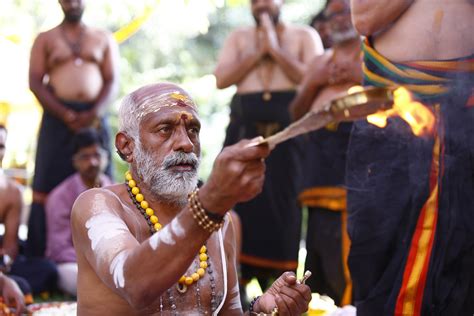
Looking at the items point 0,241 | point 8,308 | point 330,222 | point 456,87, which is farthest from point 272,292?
point 0,241

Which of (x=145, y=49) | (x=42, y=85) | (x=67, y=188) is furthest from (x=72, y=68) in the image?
(x=145, y=49)

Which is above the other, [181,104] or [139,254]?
[181,104]

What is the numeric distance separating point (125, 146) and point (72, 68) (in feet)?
14.1

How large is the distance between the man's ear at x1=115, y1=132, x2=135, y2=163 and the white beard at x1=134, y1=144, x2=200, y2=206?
0.14 metres

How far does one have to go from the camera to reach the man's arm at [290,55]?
6605mm

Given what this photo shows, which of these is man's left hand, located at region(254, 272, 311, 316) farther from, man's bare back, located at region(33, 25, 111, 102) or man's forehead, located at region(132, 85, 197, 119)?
man's bare back, located at region(33, 25, 111, 102)

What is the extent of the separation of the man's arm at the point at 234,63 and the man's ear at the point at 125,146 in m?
3.32

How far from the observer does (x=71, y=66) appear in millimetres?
7578

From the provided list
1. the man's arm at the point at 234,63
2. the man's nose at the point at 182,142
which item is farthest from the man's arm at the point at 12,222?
the man's nose at the point at 182,142

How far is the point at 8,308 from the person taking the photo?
15.8 ft

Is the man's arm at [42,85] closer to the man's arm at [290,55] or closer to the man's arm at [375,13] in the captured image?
the man's arm at [290,55]

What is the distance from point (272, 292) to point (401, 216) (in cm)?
76

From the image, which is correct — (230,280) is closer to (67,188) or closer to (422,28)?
(422,28)

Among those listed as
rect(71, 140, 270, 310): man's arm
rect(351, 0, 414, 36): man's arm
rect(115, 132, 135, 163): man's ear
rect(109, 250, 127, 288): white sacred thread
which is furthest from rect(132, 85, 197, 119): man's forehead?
rect(351, 0, 414, 36): man's arm
